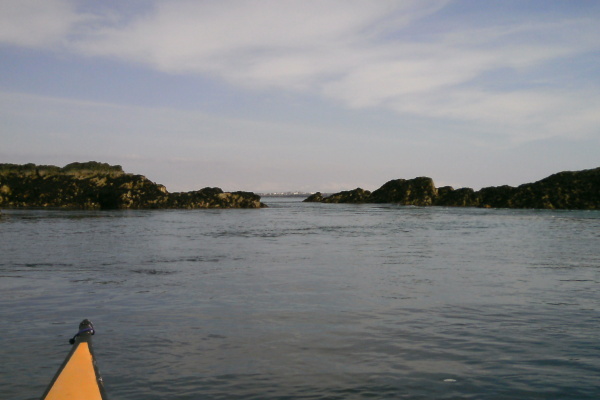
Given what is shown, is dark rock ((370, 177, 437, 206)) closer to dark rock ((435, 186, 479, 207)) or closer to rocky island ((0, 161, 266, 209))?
dark rock ((435, 186, 479, 207))

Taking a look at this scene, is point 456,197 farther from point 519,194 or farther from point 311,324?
point 311,324

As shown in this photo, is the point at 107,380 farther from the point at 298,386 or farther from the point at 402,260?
the point at 402,260

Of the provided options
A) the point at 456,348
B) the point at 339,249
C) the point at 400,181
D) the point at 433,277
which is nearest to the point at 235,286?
the point at 433,277

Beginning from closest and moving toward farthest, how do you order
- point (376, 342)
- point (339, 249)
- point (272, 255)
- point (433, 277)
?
point (376, 342) → point (433, 277) → point (272, 255) → point (339, 249)

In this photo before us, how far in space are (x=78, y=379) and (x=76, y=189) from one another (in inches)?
3644

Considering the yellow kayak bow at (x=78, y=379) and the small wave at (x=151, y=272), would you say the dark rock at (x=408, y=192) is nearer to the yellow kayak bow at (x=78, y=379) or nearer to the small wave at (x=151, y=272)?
the small wave at (x=151, y=272)

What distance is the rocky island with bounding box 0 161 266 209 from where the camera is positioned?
300 ft

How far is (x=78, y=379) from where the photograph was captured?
6.95 meters

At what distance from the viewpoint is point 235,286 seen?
17797 millimetres

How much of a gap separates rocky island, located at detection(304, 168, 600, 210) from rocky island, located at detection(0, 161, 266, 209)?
62217 mm

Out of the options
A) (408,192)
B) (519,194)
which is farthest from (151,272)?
(408,192)

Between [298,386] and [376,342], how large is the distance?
117 inches

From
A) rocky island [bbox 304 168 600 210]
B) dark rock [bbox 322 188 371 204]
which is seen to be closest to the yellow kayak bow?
rocky island [bbox 304 168 600 210]

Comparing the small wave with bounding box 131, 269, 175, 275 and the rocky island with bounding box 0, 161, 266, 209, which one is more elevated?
the rocky island with bounding box 0, 161, 266, 209
